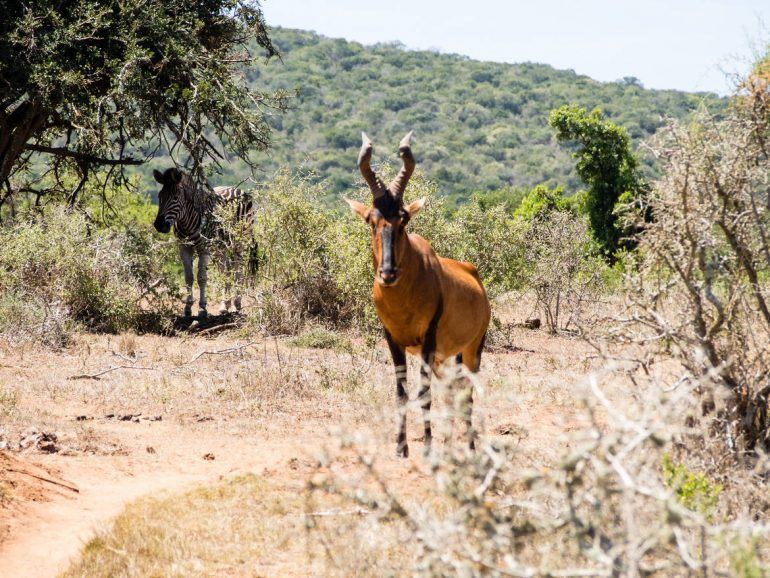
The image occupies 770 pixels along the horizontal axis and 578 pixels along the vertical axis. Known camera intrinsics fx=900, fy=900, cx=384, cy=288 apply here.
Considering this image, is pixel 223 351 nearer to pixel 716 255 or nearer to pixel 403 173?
pixel 403 173

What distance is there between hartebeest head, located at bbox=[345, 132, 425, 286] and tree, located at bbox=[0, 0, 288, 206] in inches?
328

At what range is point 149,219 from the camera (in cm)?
2755

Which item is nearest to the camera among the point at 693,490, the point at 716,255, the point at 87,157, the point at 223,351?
the point at 693,490

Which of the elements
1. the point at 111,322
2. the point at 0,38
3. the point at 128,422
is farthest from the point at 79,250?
the point at 128,422

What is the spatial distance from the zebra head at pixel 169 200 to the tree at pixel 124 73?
2.60 ft

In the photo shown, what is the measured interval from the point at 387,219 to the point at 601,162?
25.1 metres

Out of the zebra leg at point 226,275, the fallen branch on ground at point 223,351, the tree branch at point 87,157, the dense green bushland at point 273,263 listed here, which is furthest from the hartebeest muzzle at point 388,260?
the tree branch at point 87,157

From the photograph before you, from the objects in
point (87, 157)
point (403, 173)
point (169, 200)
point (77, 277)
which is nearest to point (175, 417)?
point (403, 173)

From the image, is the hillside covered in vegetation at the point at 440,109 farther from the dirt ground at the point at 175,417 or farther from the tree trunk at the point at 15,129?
the dirt ground at the point at 175,417

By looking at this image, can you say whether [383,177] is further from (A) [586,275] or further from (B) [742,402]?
(B) [742,402]

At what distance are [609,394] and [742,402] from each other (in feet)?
3.40

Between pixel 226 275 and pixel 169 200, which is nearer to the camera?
pixel 226 275

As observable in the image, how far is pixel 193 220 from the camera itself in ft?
61.2

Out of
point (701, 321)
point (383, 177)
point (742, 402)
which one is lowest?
point (742, 402)
